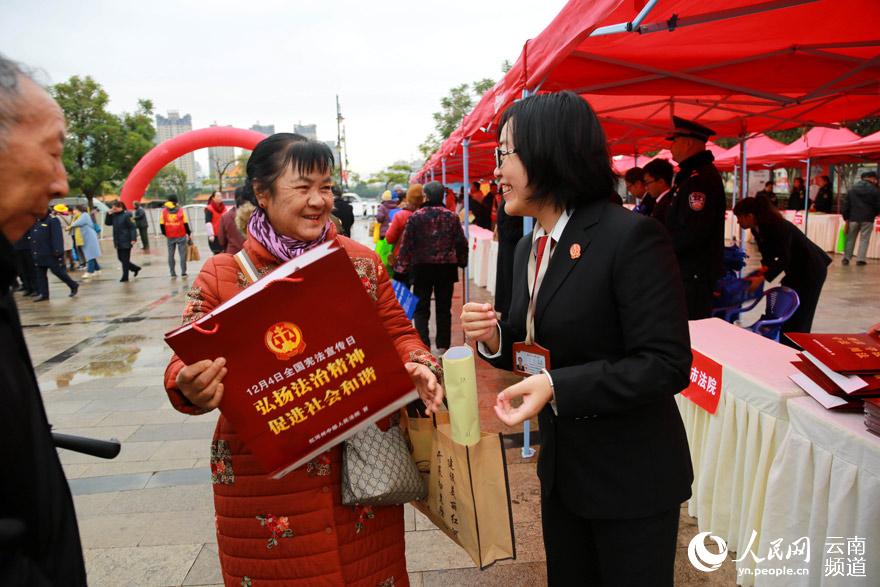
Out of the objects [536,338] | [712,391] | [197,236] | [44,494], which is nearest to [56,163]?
[44,494]

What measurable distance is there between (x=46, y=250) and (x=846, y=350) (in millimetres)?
13008

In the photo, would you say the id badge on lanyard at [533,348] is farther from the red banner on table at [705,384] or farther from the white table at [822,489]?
the red banner on table at [705,384]

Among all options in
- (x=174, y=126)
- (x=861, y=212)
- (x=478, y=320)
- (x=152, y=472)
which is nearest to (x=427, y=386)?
(x=478, y=320)

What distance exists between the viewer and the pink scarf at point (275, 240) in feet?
5.49

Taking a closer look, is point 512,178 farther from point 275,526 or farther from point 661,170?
point 661,170

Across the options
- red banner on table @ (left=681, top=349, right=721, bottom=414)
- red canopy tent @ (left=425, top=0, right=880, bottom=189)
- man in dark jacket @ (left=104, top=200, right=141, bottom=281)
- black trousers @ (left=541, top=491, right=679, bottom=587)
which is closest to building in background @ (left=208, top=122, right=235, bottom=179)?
man in dark jacket @ (left=104, top=200, right=141, bottom=281)

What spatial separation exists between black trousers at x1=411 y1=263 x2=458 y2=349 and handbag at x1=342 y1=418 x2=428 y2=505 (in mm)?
4744

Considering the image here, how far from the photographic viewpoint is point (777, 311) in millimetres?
4777

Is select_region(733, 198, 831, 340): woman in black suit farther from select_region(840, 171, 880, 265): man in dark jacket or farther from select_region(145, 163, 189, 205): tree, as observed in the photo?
select_region(145, 163, 189, 205): tree

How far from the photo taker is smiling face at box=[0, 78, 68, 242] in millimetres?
908

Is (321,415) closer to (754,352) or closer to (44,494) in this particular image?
(44,494)

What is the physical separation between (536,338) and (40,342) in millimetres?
8699

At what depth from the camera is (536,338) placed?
1510 millimetres

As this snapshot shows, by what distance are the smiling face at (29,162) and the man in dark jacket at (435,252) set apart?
5.29m
